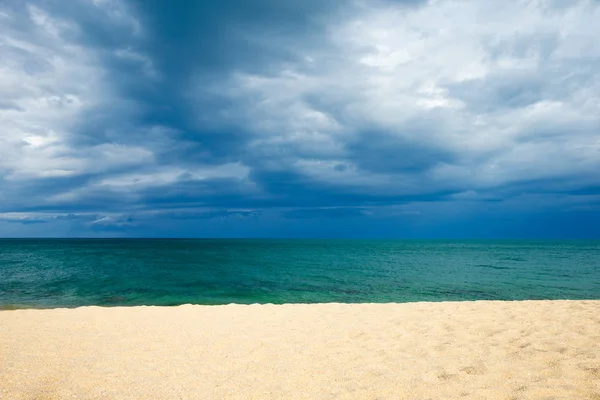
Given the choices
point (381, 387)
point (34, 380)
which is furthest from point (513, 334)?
point (34, 380)

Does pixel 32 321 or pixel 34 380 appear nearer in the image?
pixel 34 380

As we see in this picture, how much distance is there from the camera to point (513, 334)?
8875 mm

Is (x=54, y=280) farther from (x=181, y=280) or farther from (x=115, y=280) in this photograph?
(x=181, y=280)

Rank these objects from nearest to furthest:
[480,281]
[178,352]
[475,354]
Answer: [475,354], [178,352], [480,281]

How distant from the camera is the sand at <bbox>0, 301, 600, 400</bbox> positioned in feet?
18.8

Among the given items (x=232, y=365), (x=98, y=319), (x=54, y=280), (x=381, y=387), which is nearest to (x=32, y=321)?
(x=98, y=319)

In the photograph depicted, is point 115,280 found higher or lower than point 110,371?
lower

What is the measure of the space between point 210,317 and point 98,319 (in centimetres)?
384

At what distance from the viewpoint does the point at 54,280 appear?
1180 inches

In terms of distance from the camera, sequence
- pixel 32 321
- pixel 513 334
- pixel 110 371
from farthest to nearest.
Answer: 1. pixel 32 321
2. pixel 513 334
3. pixel 110 371

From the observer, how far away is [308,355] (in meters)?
7.66

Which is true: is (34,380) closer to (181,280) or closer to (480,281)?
(181,280)

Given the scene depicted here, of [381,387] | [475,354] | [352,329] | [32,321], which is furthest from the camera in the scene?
[32,321]

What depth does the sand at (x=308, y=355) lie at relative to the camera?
5727mm
